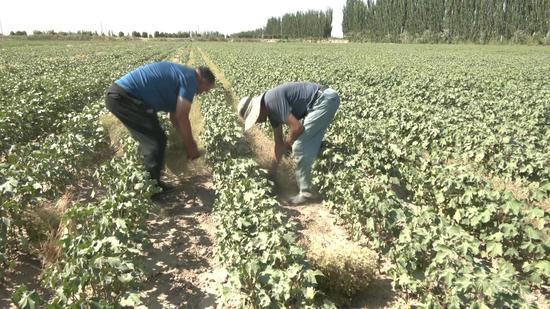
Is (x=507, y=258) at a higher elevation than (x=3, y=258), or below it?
below

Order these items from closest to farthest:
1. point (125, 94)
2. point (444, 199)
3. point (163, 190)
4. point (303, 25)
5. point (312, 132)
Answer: point (444, 199) < point (125, 94) < point (312, 132) < point (163, 190) < point (303, 25)

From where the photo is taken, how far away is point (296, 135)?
4.99 metres

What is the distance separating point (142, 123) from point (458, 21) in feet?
241

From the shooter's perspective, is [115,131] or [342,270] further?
[115,131]

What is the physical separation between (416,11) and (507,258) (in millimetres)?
80788

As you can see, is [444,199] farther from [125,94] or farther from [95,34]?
[95,34]

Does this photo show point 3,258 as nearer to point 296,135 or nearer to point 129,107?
point 129,107

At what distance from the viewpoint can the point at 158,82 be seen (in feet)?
15.9

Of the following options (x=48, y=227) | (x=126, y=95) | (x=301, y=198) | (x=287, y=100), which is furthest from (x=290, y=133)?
(x=48, y=227)

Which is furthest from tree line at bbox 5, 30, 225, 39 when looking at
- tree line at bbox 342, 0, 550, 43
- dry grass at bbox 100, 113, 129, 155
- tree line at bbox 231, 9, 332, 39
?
dry grass at bbox 100, 113, 129, 155

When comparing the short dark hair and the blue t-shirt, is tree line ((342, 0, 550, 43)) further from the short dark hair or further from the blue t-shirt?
the blue t-shirt

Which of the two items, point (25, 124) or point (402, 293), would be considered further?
point (25, 124)

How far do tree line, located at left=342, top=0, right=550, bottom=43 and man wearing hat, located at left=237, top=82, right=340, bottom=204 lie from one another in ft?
195

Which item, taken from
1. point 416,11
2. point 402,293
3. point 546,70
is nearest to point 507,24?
point 416,11
